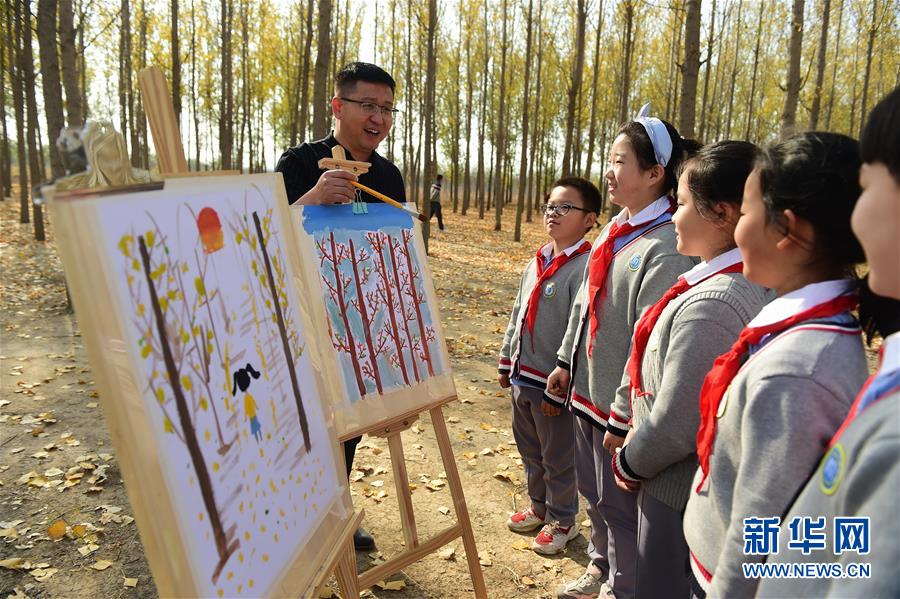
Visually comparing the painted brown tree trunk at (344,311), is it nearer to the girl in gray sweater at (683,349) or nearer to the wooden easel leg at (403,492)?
the wooden easel leg at (403,492)

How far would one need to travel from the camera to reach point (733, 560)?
1230mm

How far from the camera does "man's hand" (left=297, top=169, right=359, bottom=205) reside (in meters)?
2.29

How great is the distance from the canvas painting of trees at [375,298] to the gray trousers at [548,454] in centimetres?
74

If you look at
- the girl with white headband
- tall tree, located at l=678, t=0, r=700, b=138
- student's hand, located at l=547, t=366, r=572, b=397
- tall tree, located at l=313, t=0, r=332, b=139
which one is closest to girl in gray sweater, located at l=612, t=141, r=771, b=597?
the girl with white headband

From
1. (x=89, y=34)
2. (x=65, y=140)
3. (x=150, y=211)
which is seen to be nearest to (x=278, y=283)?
(x=150, y=211)

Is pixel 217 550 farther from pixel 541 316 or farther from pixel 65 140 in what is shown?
pixel 541 316

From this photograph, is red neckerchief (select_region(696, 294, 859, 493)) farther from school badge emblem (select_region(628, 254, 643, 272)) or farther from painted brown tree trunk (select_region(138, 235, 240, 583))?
painted brown tree trunk (select_region(138, 235, 240, 583))

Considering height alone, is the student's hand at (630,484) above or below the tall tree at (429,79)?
below

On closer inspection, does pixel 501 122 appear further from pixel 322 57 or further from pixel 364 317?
pixel 364 317

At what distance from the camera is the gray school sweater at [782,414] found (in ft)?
3.77

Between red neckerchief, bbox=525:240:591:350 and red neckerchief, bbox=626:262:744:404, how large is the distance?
42.9 inches

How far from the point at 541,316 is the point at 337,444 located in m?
1.58

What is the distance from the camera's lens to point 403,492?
2.63 m

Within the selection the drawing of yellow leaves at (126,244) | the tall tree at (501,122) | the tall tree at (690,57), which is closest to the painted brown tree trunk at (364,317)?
the drawing of yellow leaves at (126,244)
